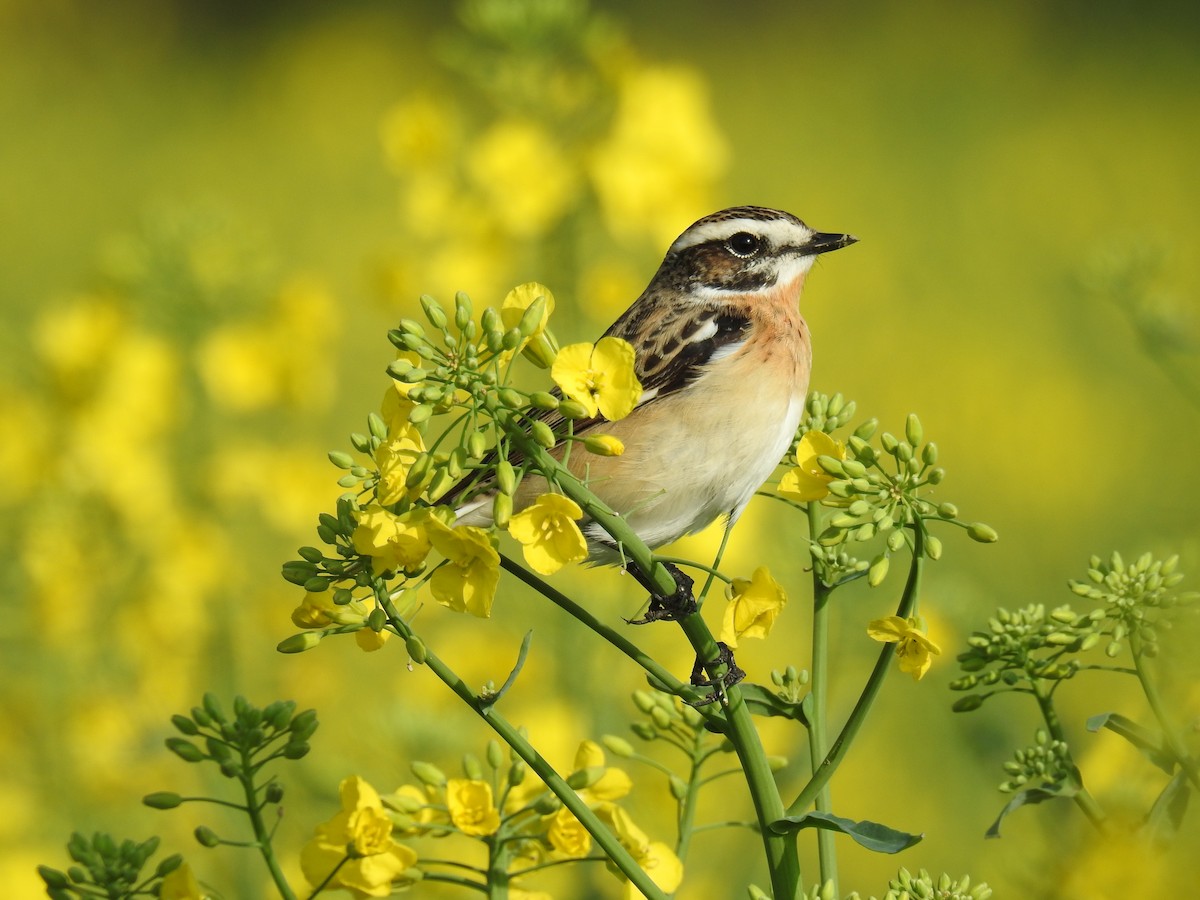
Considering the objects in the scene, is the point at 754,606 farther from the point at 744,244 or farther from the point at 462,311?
the point at 744,244

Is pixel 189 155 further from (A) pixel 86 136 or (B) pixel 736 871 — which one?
(B) pixel 736 871

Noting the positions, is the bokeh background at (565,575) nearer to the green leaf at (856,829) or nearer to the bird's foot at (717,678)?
the green leaf at (856,829)

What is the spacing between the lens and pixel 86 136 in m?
15.7

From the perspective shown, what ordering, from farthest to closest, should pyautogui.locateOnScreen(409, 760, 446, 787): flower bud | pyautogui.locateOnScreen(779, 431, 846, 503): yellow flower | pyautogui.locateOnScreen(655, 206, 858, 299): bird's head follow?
1. pyautogui.locateOnScreen(655, 206, 858, 299): bird's head
2. pyautogui.locateOnScreen(409, 760, 446, 787): flower bud
3. pyautogui.locateOnScreen(779, 431, 846, 503): yellow flower

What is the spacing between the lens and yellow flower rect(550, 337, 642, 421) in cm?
189

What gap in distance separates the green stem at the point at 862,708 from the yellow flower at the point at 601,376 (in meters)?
0.42

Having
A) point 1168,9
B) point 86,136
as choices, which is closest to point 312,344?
point 1168,9

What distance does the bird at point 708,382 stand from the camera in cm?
296

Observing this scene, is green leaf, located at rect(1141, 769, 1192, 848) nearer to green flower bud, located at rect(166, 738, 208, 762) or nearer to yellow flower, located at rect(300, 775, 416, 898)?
yellow flower, located at rect(300, 775, 416, 898)

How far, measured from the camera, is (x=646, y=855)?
6.70 ft

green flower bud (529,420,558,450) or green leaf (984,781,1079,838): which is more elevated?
green flower bud (529,420,558,450)

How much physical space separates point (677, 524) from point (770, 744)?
1279 millimetres

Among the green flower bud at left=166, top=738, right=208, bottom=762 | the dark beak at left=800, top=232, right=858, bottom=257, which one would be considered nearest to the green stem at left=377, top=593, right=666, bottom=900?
the green flower bud at left=166, top=738, right=208, bottom=762

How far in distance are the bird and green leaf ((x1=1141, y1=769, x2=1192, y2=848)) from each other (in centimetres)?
103
